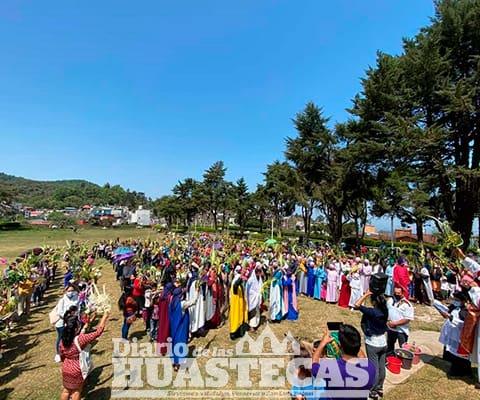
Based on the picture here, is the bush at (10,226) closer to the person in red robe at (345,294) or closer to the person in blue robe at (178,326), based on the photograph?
the person in red robe at (345,294)

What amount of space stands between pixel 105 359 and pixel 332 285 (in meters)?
8.39

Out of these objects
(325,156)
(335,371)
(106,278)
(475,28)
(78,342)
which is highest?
Result: (475,28)

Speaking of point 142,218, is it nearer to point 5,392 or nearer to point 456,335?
point 5,392

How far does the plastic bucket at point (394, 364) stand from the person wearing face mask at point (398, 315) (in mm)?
168

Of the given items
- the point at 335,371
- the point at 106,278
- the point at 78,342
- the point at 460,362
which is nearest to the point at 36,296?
the point at 106,278

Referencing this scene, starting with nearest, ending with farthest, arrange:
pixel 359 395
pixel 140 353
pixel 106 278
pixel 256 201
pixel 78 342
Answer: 1. pixel 359 395
2. pixel 78 342
3. pixel 140 353
4. pixel 106 278
5. pixel 256 201

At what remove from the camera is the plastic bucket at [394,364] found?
21.1 ft

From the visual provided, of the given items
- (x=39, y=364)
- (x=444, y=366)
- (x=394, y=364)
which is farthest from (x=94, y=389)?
(x=444, y=366)

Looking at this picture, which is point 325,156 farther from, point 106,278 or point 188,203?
point 188,203

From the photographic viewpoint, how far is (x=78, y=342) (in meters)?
4.44

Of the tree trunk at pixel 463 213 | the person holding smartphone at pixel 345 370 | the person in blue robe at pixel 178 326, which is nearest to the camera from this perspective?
the person holding smartphone at pixel 345 370

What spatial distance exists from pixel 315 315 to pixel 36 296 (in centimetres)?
1056

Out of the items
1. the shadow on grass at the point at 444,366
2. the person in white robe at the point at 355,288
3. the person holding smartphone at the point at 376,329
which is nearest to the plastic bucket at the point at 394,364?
the shadow on grass at the point at 444,366

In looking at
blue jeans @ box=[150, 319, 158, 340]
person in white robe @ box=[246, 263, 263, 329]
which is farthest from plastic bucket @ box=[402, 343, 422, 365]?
blue jeans @ box=[150, 319, 158, 340]
